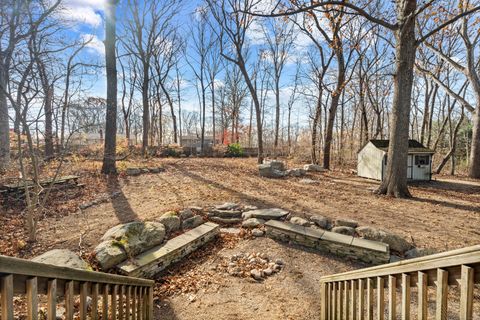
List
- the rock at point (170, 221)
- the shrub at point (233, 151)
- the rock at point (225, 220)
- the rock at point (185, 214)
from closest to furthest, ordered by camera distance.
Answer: the rock at point (170, 221)
the rock at point (185, 214)
the rock at point (225, 220)
the shrub at point (233, 151)

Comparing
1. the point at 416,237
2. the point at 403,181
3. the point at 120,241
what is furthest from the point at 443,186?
the point at 120,241

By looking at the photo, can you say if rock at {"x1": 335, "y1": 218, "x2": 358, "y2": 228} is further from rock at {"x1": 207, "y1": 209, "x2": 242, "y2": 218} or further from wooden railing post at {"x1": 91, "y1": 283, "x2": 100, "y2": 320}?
wooden railing post at {"x1": 91, "y1": 283, "x2": 100, "y2": 320}

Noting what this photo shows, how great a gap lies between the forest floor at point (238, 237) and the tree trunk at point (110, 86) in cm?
72

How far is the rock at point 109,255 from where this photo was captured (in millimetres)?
3346

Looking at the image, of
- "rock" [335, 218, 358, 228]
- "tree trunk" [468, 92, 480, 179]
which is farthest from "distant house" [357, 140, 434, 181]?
"rock" [335, 218, 358, 228]

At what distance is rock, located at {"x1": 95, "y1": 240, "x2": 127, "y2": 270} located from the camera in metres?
3.35

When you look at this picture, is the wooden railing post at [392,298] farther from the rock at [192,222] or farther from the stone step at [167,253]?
the rock at [192,222]

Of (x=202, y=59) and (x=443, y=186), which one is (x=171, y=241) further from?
(x=202, y=59)

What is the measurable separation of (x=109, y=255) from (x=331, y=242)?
11.1 feet

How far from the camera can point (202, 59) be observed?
23781 mm

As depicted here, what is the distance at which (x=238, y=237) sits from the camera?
470 centimetres

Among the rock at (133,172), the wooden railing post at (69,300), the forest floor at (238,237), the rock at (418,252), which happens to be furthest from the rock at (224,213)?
the rock at (133,172)

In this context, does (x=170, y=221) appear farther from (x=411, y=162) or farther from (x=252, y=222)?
(x=411, y=162)

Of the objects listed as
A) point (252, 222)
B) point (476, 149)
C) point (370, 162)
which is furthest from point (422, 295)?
point (476, 149)
